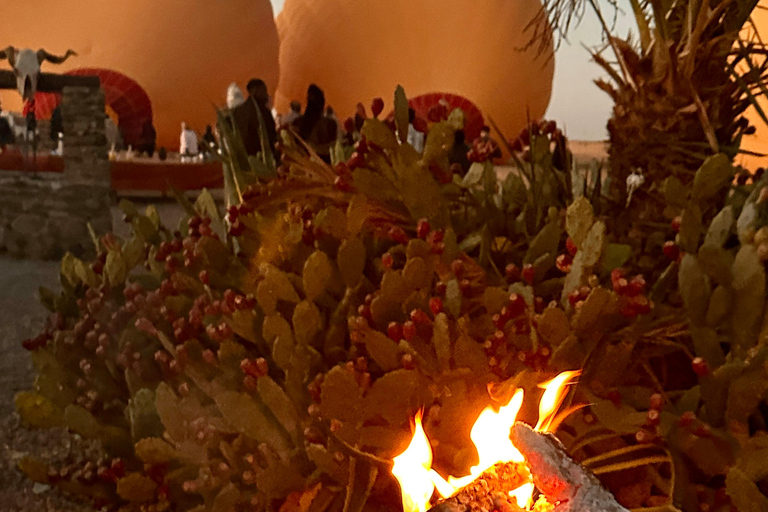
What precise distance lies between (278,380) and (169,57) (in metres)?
6.34

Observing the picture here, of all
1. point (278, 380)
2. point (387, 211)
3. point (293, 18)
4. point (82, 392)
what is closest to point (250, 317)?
point (278, 380)

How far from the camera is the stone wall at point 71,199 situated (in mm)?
4250

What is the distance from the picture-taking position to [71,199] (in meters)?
4.31

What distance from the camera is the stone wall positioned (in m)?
4.25

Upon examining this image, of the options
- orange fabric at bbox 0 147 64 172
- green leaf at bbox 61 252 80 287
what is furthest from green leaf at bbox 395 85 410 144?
orange fabric at bbox 0 147 64 172

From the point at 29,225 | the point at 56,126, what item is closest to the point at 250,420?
the point at 29,225

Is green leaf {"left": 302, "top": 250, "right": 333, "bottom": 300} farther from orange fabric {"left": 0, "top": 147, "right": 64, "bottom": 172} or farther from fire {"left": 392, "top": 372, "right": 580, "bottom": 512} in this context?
orange fabric {"left": 0, "top": 147, "right": 64, "bottom": 172}

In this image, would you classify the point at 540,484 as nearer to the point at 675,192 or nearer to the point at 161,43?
the point at 675,192

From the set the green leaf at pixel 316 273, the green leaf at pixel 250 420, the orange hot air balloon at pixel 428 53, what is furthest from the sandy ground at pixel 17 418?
the orange hot air balloon at pixel 428 53

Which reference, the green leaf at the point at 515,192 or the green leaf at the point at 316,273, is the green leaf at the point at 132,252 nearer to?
the green leaf at the point at 316,273

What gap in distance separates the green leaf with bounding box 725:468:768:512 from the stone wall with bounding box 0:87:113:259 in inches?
167

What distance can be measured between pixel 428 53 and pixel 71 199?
3.78 meters

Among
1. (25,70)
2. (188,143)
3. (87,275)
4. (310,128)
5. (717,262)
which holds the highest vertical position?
(25,70)

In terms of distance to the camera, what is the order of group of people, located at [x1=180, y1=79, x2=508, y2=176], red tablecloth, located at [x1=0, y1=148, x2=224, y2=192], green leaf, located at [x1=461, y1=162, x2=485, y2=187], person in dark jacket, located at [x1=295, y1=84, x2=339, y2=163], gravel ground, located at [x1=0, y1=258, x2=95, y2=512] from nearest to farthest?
1. green leaf, located at [x1=461, y1=162, x2=485, y2=187]
2. gravel ground, located at [x1=0, y1=258, x2=95, y2=512]
3. group of people, located at [x1=180, y1=79, x2=508, y2=176]
4. person in dark jacket, located at [x1=295, y1=84, x2=339, y2=163]
5. red tablecloth, located at [x1=0, y1=148, x2=224, y2=192]
